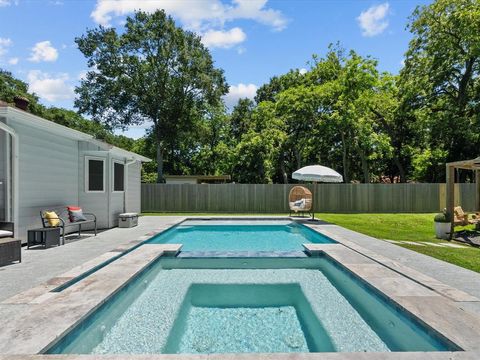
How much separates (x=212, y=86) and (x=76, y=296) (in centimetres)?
2120

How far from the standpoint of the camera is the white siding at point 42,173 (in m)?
7.07

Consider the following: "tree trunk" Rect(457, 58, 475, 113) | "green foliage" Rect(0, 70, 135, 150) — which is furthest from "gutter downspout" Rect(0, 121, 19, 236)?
"tree trunk" Rect(457, 58, 475, 113)

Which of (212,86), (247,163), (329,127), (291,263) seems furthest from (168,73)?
(291,263)

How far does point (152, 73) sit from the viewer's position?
23.0 metres

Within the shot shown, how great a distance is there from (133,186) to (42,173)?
6247mm

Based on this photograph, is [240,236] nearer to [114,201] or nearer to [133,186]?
[114,201]

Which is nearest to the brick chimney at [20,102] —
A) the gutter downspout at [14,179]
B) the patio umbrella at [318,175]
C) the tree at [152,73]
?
the gutter downspout at [14,179]

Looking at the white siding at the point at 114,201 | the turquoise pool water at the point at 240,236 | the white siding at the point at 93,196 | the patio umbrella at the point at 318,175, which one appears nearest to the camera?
the turquoise pool water at the point at 240,236

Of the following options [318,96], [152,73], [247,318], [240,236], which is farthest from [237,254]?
[152,73]

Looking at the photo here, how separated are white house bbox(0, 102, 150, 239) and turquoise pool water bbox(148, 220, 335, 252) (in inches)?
93.6

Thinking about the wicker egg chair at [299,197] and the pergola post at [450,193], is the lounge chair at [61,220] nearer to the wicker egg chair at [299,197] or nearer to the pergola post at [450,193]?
the wicker egg chair at [299,197]

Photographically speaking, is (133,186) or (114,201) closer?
(114,201)

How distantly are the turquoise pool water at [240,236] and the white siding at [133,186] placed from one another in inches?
106

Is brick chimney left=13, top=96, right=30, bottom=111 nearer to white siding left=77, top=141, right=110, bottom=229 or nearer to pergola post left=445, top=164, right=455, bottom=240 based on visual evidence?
white siding left=77, top=141, right=110, bottom=229
